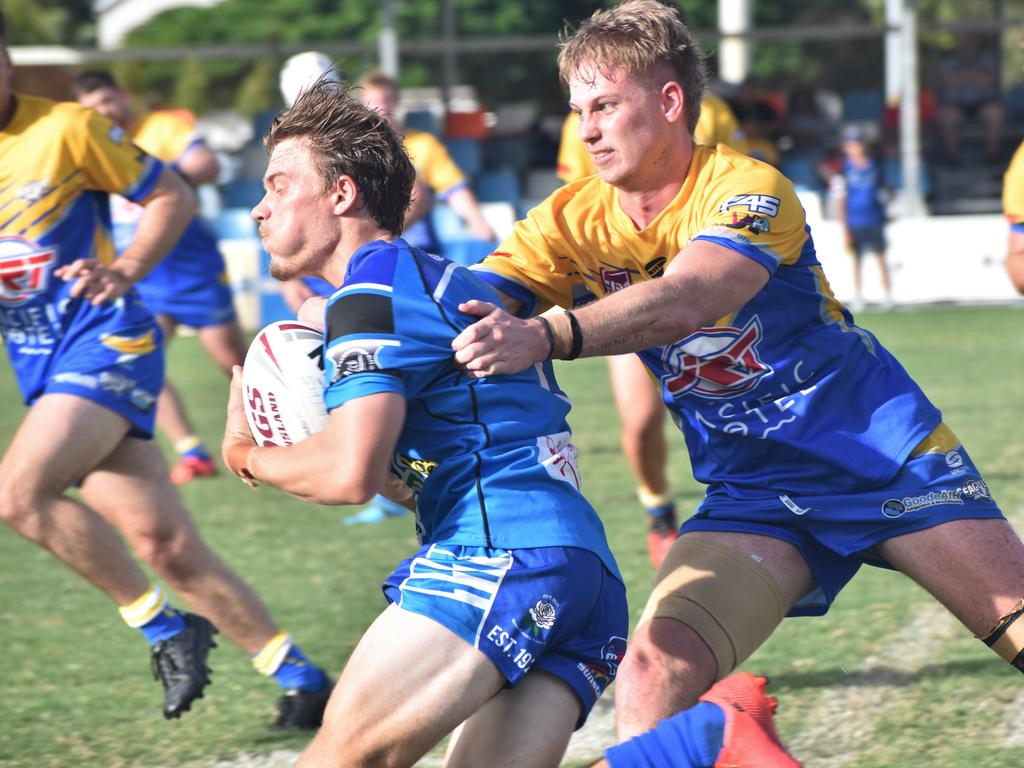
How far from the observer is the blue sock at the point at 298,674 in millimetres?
4438

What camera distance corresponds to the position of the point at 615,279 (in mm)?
3447

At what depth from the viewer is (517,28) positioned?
120 ft

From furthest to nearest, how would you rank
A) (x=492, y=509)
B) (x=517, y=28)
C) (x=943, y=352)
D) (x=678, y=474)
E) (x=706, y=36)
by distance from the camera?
(x=517, y=28) < (x=706, y=36) < (x=943, y=352) < (x=678, y=474) < (x=492, y=509)

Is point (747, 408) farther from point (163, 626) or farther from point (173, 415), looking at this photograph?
point (173, 415)

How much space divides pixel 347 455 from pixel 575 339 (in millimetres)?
525

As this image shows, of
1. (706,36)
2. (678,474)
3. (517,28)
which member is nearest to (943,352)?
(678,474)

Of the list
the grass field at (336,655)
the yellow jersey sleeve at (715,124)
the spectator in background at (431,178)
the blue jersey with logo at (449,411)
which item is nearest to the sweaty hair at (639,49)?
the blue jersey with logo at (449,411)

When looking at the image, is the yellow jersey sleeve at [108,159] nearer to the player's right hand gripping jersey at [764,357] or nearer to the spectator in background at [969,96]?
the player's right hand gripping jersey at [764,357]

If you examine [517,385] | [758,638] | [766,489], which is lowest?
[758,638]

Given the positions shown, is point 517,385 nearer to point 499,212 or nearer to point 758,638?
point 758,638

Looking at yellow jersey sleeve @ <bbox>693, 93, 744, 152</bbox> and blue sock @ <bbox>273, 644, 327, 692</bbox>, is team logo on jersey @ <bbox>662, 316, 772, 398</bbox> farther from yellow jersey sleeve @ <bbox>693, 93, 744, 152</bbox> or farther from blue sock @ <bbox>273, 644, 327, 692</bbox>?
yellow jersey sleeve @ <bbox>693, 93, 744, 152</bbox>

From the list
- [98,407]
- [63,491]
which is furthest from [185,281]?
[63,491]

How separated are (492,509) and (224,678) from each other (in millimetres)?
2575

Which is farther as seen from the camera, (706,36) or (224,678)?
(706,36)
